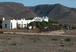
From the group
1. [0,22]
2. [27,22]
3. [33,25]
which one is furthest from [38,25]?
[0,22]

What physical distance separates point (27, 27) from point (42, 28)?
32.1 feet

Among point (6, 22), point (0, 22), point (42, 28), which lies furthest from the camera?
point (0, 22)

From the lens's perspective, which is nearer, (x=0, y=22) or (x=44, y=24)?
(x=44, y=24)

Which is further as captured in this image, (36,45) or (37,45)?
(36,45)

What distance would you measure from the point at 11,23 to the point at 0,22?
11.0 metres

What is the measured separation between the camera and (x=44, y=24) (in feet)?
388

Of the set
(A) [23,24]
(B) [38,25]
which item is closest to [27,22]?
(A) [23,24]

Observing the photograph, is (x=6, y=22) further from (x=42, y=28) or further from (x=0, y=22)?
(x=42, y=28)

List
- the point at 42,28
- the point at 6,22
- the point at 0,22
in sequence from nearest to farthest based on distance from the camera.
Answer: the point at 42,28 < the point at 6,22 < the point at 0,22

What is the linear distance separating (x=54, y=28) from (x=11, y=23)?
57.8 ft

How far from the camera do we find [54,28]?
390 ft

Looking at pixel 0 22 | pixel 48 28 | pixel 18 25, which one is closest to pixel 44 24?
pixel 48 28

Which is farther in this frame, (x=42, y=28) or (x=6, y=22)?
(x=6, y=22)

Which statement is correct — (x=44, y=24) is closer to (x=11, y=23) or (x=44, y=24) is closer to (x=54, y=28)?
(x=54, y=28)
